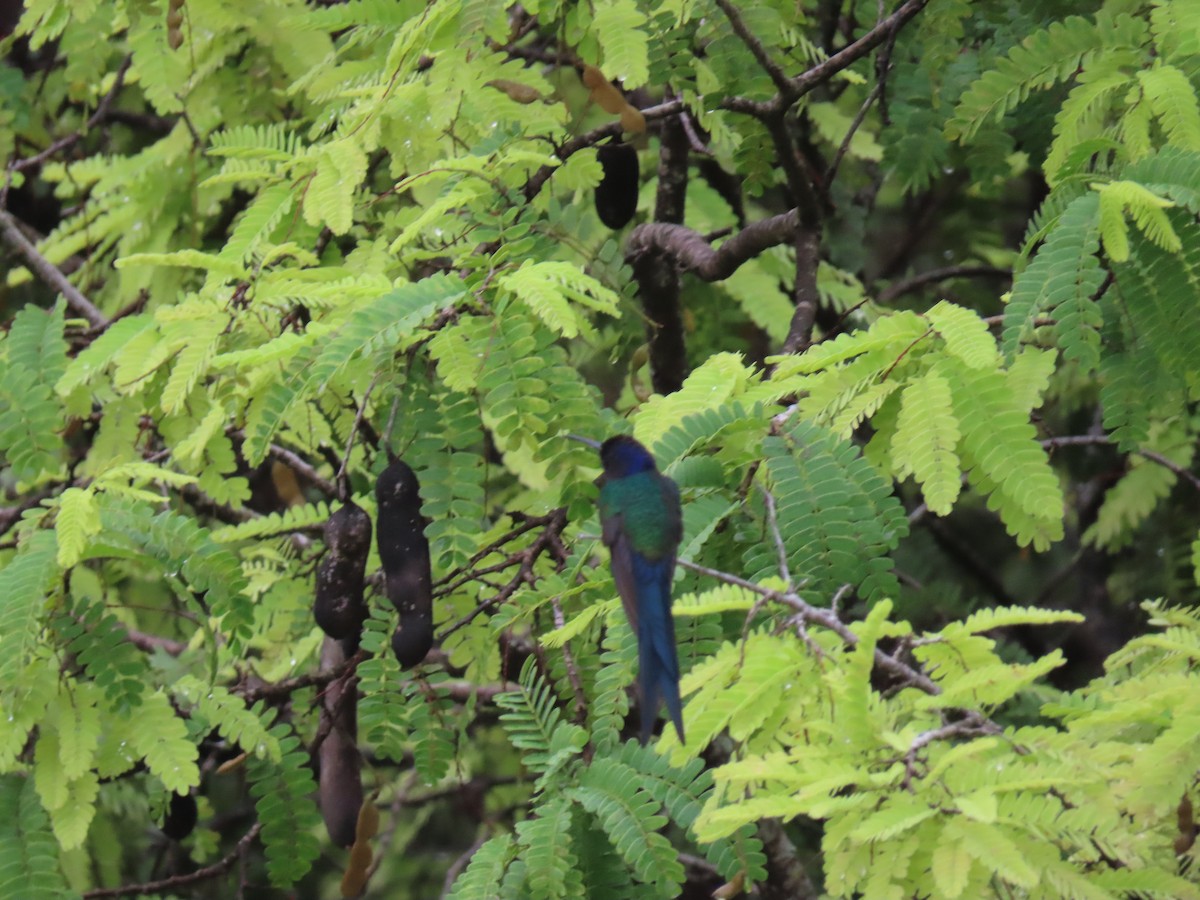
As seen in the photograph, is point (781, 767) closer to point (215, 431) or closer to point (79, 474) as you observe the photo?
point (215, 431)

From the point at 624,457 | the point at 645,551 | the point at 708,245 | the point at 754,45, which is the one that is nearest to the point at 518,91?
the point at 754,45

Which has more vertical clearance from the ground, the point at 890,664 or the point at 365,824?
the point at 890,664

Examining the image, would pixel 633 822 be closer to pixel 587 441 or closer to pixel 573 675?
pixel 573 675

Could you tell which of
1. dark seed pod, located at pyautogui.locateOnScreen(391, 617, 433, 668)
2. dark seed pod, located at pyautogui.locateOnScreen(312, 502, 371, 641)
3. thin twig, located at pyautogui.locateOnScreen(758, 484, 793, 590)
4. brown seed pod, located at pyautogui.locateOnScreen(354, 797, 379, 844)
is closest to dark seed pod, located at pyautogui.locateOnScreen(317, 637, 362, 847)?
brown seed pod, located at pyautogui.locateOnScreen(354, 797, 379, 844)

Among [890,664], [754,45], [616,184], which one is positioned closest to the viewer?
[890,664]

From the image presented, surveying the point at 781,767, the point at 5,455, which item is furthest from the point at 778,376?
the point at 5,455

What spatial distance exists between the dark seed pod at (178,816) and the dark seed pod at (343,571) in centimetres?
89

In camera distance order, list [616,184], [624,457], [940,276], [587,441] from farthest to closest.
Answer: [940,276] < [616,184] < [587,441] < [624,457]

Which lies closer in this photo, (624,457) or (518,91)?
(624,457)

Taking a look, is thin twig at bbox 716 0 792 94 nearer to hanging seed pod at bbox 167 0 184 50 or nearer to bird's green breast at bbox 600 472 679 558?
bird's green breast at bbox 600 472 679 558

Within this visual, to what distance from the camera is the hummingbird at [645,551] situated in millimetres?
2004

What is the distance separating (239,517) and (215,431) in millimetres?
1312

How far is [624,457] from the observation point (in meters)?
2.29

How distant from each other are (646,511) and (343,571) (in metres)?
0.73
